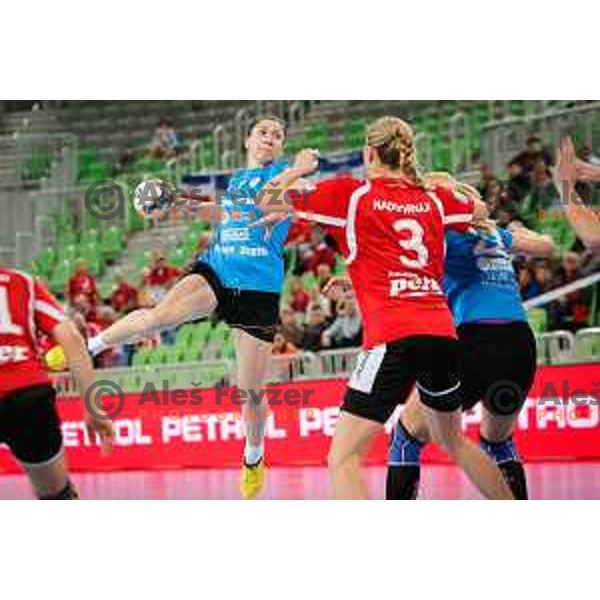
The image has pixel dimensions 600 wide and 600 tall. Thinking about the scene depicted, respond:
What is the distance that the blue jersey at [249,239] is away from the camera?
8398 mm

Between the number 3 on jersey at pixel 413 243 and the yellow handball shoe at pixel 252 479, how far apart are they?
2.05m

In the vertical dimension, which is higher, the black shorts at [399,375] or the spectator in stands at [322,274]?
the spectator in stands at [322,274]

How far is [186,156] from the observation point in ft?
28.3

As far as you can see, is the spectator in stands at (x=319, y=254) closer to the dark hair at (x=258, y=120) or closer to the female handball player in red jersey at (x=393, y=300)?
the dark hair at (x=258, y=120)

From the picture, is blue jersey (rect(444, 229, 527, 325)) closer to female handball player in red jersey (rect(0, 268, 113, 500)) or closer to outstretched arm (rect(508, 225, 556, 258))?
outstretched arm (rect(508, 225, 556, 258))

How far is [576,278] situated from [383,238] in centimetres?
209

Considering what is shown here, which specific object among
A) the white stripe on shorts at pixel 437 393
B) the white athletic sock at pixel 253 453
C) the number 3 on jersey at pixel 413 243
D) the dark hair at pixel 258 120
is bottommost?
the white athletic sock at pixel 253 453

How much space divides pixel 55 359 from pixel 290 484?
150cm

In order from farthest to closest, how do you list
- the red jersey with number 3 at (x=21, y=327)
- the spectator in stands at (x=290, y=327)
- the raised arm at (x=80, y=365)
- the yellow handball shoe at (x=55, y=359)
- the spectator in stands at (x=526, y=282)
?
the spectator in stands at (x=290, y=327)
the spectator in stands at (x=526, y=282)
the yellow handball shoe at (x=55, y=359)
the red jersey with number 3 at (x=21, y=327)
the raised arm at (x=80, y=365)

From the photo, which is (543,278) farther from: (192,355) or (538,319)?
(192,355)

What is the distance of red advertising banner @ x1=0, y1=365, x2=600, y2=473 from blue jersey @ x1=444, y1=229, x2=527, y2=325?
0.69 metres

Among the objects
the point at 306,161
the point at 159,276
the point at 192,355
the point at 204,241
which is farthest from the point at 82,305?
the point at 306,161
